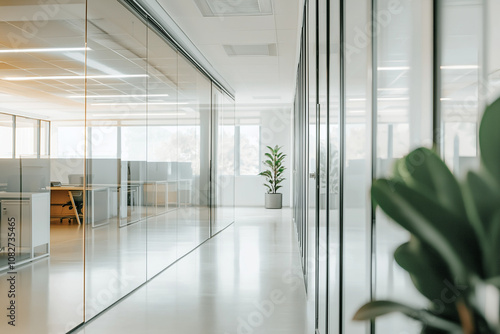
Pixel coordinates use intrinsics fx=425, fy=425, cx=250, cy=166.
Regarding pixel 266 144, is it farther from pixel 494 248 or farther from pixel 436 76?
pixel 494 248

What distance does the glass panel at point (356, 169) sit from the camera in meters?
1.25

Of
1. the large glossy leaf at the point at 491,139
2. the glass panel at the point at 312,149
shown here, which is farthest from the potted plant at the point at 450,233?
the glass panel at the point at 312,149

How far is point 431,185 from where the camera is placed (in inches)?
14.8

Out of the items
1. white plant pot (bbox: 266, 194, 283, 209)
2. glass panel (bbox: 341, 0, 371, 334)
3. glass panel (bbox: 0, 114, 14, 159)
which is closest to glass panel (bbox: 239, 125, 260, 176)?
white plant pot (bbox: 266, 194, 283, 209)

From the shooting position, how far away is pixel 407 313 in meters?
0.39

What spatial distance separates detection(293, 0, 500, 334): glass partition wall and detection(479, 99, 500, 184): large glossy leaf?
123mm

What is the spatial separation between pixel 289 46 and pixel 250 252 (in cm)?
362

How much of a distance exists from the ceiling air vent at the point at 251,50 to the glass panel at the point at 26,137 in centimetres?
459

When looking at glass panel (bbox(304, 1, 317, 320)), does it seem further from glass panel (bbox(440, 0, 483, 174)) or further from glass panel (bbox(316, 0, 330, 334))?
glass panel (bbox(440, 0, 483, 174))

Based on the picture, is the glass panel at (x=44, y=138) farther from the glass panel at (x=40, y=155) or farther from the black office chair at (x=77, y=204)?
the black office chair at (x=77, y=204)

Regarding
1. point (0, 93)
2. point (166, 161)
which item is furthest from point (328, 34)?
point (166, 161)

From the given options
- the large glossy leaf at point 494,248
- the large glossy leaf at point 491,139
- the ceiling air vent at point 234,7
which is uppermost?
the ceiling air vent at point 234,7

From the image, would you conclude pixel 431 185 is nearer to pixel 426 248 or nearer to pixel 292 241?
pixel 426 248

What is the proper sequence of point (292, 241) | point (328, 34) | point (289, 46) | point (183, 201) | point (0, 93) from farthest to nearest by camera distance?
point (292, 241) → point (289, 46) → point (183, 201) → point (0, 93) → point (328, 34)
